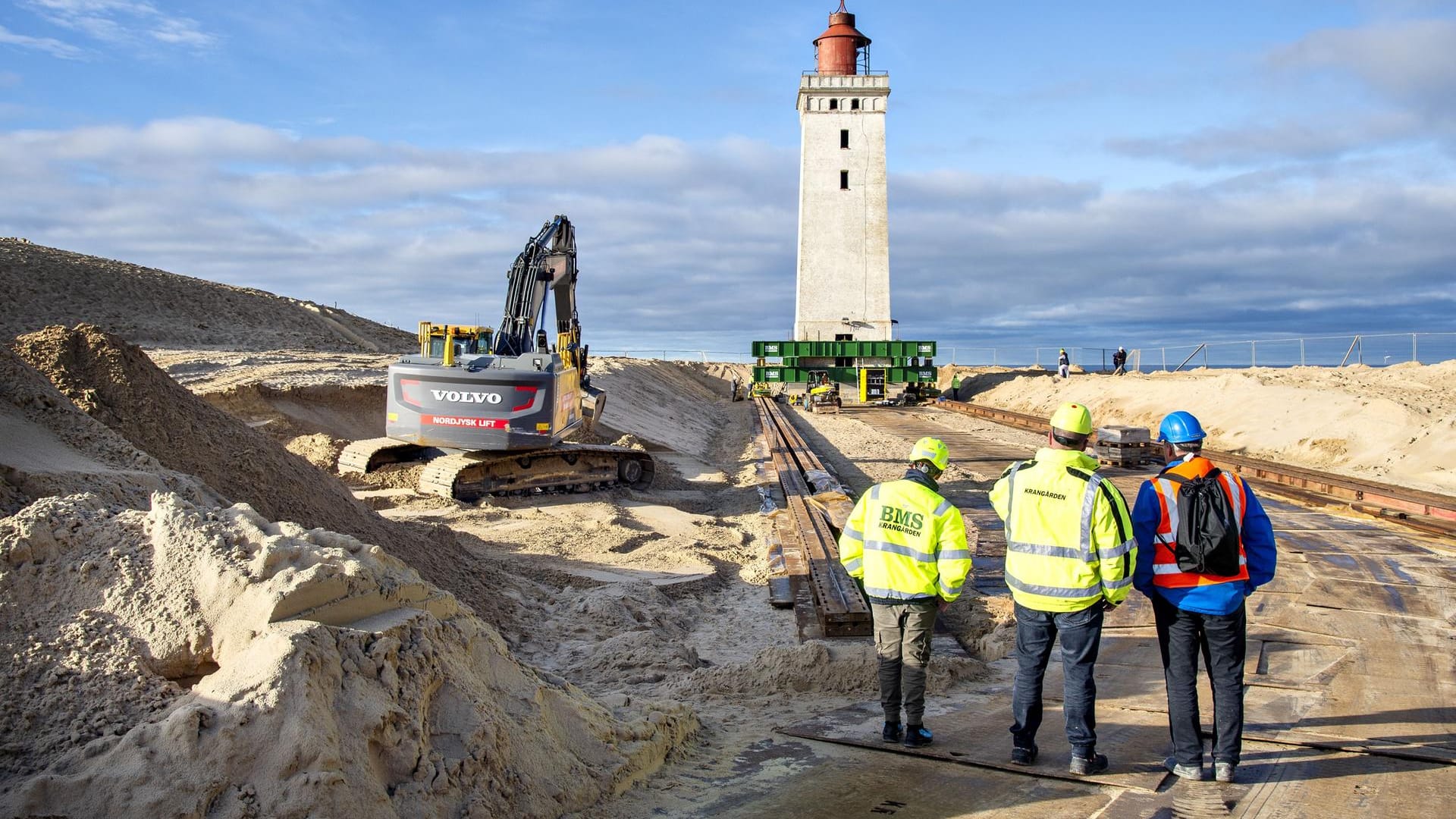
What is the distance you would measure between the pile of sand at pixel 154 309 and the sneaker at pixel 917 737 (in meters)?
31.5

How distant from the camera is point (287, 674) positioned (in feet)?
13.1

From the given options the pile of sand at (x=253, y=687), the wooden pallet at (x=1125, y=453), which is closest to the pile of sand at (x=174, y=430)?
the pile of sand at (x=253, y=687)

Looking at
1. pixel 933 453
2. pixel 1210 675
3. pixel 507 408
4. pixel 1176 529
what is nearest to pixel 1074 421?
pixel 1176 529

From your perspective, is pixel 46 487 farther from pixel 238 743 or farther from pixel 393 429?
pixel 393 429

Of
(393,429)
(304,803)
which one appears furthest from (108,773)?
(393,429)

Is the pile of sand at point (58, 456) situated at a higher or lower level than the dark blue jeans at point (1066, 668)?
higher

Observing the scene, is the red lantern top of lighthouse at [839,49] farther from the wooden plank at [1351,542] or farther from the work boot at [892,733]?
the work boot at [892,733]

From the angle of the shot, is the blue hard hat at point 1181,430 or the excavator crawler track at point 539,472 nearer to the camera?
the blue hard hat at point 1181,430

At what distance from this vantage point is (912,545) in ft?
17.4

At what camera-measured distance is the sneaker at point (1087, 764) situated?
4902 mm

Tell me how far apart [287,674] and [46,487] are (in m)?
2.53

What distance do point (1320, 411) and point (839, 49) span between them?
29.0 metres

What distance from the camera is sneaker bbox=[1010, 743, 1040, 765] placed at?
5.05 meters

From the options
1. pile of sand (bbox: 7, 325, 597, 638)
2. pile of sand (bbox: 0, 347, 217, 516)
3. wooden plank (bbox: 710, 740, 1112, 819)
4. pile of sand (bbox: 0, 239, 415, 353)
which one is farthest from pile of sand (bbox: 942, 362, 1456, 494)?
pile of sand (bbox: 0, 239, 415, 353)
